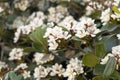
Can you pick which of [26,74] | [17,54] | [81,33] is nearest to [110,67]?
Result: [81,33]

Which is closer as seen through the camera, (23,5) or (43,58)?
(43,58)

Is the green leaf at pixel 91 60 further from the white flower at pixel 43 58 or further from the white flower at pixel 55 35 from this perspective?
the white flower at pixel 43 58

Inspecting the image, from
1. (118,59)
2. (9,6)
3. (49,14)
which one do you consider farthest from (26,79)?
(9,6)

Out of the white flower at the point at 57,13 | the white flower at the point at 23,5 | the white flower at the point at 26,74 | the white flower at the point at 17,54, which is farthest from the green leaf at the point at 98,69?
Answer: the white flower at the point at 23,5

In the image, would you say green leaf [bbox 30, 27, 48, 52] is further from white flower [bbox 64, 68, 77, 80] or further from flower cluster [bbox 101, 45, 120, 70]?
flower cluster [bbox 101, 45, 120, 70]

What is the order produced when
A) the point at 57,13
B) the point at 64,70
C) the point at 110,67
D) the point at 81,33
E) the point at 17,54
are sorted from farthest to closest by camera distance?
1. the point at 57,13
2. the point at 17,54
3. the point at 64,70
4. the point at 81,33
5. the point at 110,67

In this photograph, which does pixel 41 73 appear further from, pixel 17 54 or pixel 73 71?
pixel 17 54
